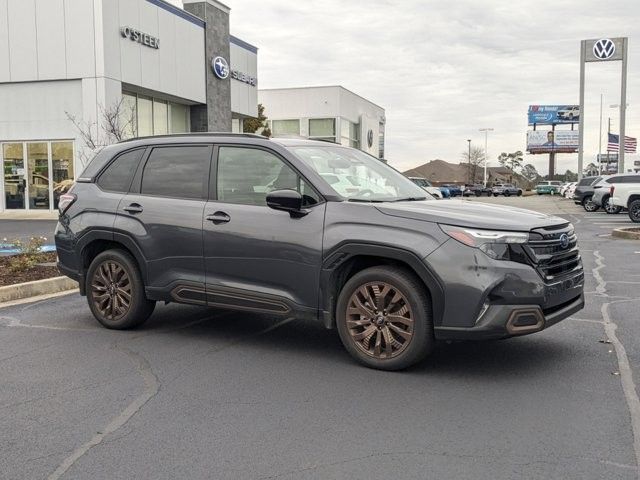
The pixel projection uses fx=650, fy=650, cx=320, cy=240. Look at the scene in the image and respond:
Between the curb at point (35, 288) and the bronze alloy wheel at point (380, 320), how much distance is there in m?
5.07

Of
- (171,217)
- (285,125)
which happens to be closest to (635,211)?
(171,217)

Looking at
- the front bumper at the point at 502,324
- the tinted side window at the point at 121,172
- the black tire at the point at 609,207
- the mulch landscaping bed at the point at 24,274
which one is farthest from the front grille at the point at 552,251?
the black tire at the point at 609,207

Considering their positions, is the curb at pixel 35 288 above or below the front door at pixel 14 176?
below

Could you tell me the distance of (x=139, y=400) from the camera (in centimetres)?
453

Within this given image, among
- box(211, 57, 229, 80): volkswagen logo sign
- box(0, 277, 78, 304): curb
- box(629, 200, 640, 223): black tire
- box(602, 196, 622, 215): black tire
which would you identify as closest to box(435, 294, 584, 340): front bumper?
box(0, 277, 78, 304): curb

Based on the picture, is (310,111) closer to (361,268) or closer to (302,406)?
(361,268)

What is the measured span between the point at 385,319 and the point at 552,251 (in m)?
1.38

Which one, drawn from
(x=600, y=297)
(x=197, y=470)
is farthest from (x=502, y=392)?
(x=600, y=297)

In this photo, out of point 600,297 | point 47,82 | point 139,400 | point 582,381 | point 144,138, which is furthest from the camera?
point 47,82

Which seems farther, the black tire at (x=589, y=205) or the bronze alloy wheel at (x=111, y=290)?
the black tire at (x=589, y=205)

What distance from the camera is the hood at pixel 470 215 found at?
4.80m

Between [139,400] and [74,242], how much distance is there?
9.29 feet

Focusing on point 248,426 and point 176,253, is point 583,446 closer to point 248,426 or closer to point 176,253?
point 248,426

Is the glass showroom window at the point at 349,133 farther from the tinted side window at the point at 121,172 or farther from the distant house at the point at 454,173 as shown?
the distant house at the point at 454,173
